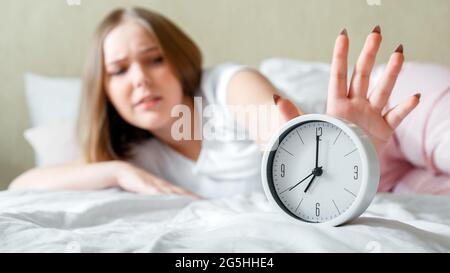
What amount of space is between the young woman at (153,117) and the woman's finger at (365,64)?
397 millimetres

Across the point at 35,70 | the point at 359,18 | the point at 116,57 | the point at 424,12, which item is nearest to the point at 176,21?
the point at 116,57

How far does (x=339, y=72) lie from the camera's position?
2.42ft

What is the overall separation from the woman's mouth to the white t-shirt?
0.36 feet

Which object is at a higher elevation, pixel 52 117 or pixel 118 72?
pixel 118 72

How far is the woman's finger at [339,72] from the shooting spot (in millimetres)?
733

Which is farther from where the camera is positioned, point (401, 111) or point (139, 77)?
point (139, 77)

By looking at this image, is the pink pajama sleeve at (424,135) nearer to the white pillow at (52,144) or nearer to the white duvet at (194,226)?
the white duvet at (194,226)

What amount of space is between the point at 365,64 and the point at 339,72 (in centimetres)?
3

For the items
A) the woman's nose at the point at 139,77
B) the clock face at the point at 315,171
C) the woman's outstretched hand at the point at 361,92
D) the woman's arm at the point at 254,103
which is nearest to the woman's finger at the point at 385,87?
the woman's outstretched hand at the point at 361,92

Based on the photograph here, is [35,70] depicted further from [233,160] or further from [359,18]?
[359,18]

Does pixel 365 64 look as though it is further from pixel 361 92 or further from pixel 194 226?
pixel 194 226

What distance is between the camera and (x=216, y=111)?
131cm

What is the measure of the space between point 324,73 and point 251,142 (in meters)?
0.25

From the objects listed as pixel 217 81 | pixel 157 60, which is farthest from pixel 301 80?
pixel 157 60
